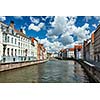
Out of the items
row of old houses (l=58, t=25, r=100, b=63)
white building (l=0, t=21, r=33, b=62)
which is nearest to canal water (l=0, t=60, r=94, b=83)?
white building (l=0, t=21, r=33, b=62)

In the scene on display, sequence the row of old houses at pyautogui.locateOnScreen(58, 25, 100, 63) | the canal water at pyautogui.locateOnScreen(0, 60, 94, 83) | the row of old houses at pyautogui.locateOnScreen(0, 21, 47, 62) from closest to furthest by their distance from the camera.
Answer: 1. the canal water at pyautogui.locateOnScreen(0, 60, 94, 83)
2. the row of old houses at pyautogui.locateOnScreen(58, 25, 100, 63)
3. the row of old houses at pyautogui.locateOnScreen(0, 21, 47, 62)

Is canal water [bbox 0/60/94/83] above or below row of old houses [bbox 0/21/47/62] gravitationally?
below

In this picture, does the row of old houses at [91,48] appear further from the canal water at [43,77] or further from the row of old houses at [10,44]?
the row of old houses at [10,44]

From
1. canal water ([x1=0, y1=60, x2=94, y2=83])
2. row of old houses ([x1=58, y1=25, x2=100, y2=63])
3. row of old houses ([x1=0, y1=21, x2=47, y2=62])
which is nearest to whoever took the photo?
canal water ([x1=0, y1=60, x2=94, y2=83])

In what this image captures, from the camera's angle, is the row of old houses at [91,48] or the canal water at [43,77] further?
the row of old houses at [91,48]

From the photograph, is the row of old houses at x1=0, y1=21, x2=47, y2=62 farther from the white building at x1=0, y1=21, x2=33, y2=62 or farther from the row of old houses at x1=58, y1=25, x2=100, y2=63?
the row of old houses at x1=58, y1=25, x2=100, y2=63

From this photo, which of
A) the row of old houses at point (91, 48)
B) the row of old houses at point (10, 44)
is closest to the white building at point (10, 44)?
the row of old houses at point (10, 44)

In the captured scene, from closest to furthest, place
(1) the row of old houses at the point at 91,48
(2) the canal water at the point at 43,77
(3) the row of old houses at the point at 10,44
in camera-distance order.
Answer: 1. (2) the canal water at the point at 43,77
2. (1) the row of old houses at the point at 91,48
3. (3) the row of old houses at the point at 10,44

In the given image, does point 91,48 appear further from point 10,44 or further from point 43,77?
point 43,77
